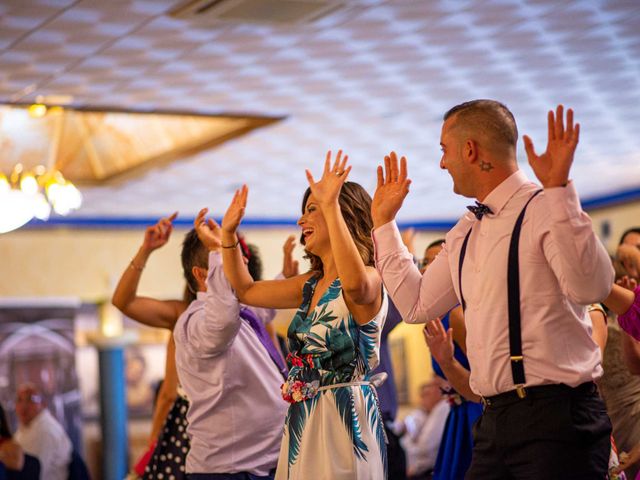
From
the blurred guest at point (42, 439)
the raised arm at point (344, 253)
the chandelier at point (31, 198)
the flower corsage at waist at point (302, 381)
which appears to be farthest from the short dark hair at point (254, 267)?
the blurred guest at point (42, 439)

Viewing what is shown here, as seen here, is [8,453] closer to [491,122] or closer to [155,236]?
[155,236]

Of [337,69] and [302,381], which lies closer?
[302,381]

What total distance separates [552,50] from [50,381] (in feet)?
22.4

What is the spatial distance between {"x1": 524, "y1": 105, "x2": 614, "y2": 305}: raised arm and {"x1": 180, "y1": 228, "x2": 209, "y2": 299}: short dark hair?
1.84 m

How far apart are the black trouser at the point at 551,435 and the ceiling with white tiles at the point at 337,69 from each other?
11.4ft

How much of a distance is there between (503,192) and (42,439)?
24.3 ft

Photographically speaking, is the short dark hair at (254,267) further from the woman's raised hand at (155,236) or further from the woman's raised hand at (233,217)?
the woman's raised hand at (233,217)

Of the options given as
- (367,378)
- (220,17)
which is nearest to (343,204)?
(367,378)

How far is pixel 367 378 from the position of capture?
3.01m

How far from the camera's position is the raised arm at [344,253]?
2.81m

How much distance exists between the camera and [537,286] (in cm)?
242

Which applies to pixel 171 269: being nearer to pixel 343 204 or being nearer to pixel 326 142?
pixel 326 142

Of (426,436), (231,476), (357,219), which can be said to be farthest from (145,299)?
(426,436)

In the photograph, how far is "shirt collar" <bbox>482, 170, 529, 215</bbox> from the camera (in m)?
2.55
